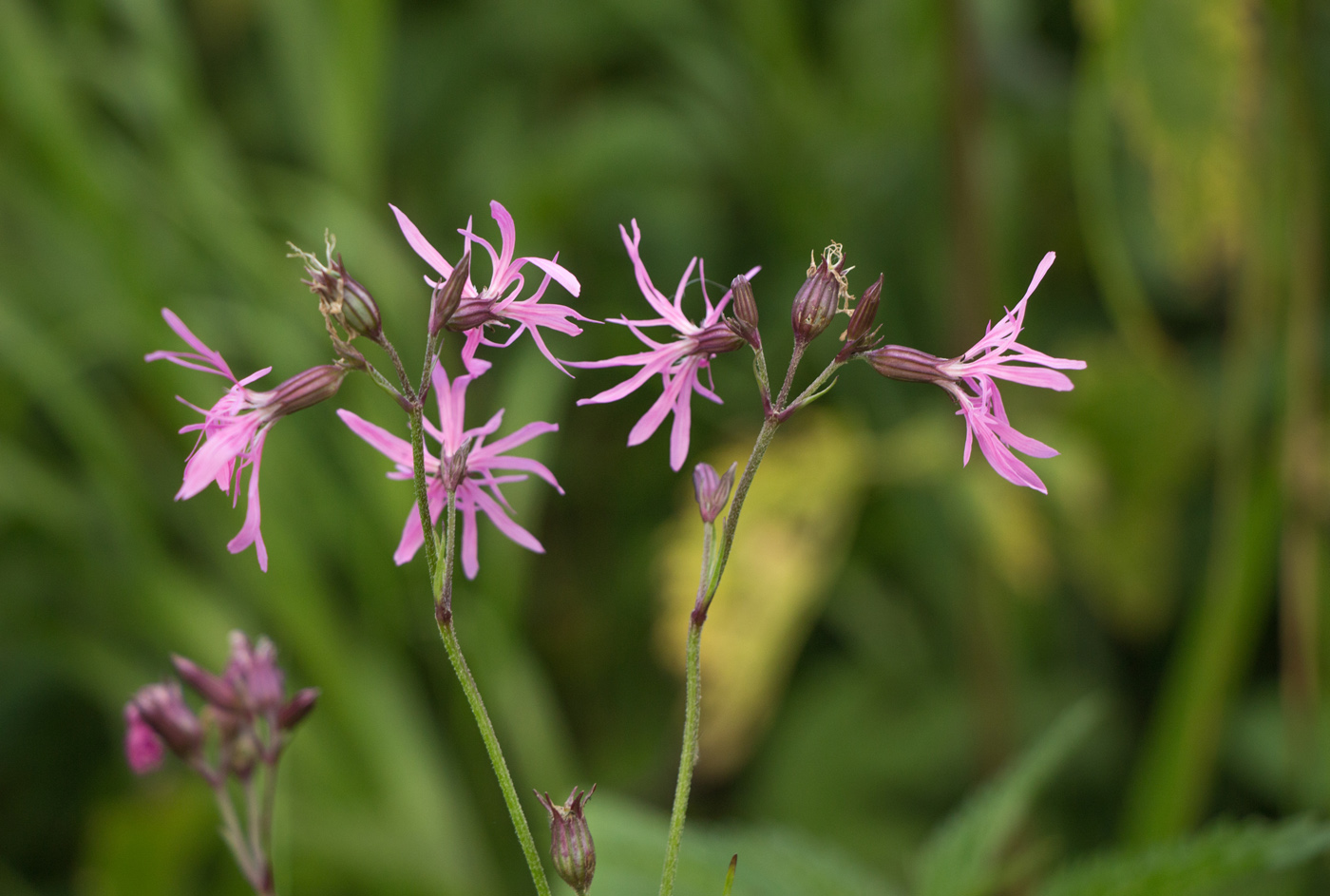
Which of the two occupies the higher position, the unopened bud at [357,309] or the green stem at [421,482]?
the unopened bud at [357,309]

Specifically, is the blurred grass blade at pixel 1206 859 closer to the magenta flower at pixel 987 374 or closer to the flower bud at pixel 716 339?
the magenta flower at pixel 987 374

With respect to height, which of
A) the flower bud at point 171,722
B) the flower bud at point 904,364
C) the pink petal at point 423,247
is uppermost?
the pink petal at point 423,247

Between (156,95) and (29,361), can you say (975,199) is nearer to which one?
(156,95)

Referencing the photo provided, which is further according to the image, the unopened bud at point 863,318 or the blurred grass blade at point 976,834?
the blurred grass blade at point 976,834

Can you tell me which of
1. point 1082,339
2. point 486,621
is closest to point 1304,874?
point 1082,339

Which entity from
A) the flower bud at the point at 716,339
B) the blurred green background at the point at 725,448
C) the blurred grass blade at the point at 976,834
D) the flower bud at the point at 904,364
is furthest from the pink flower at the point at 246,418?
the blurred green background at the point at 725,448

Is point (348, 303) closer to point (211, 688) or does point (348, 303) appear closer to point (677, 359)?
point (677, 359)
